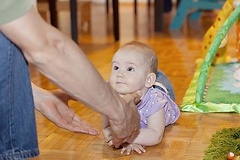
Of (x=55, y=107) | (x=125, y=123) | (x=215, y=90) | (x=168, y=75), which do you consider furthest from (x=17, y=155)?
(x=168, y=75)

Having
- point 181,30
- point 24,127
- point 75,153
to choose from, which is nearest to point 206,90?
point 75,153

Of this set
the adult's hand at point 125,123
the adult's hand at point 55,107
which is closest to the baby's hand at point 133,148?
the adult's hand at point 55,107

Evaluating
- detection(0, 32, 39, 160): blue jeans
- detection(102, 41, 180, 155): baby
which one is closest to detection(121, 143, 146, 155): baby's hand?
detection(102, 41, 180, 155): baby

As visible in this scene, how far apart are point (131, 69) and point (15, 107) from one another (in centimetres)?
52

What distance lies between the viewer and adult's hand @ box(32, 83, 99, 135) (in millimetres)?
1248

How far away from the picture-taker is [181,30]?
11.6 feet

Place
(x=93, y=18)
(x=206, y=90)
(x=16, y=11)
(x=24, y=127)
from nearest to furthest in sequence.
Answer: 1. (x=16, y=11)
2. (x=24, y=127)
3. (x=206, y=90)
4. (x=93, y=18)

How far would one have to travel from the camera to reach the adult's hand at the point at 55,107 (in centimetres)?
125

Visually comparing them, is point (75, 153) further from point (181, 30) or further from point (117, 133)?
point (181, 30)

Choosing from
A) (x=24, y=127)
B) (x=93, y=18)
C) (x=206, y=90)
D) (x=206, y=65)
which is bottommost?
(x=93, y=18)

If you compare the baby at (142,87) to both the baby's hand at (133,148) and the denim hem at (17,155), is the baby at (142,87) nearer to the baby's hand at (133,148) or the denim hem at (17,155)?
the baby's hand at (133,148)

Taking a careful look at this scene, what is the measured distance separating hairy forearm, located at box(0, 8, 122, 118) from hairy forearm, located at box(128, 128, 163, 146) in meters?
0.45

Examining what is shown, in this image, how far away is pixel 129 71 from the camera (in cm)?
139

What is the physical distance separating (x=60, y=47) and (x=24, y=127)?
177 millimetres
